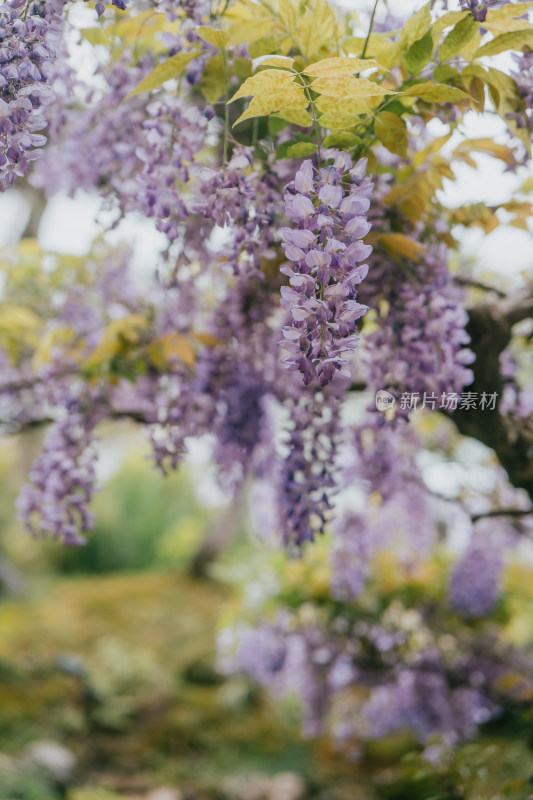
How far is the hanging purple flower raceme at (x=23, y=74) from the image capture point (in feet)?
3.35

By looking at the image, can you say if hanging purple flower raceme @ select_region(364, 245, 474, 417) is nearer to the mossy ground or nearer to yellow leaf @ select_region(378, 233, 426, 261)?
yellow leaf @ select_region(378, 233, 426, 261)

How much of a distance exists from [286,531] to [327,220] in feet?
4.34

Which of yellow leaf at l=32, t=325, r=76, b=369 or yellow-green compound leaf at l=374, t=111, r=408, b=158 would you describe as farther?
yellow leaf at l=32, t=325, r=76, b=369

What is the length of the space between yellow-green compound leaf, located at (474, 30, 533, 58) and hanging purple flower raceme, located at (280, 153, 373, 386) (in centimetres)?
43

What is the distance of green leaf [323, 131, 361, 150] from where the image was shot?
3.71 ft

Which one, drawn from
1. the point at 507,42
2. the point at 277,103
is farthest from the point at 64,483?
the point at 507,42

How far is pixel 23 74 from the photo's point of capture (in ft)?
3.38

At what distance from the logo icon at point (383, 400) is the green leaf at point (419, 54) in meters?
0.73

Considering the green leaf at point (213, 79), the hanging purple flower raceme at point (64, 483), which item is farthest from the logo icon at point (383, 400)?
the hanging purple flower raceme at point (64, 483)

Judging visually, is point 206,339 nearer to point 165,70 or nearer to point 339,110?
point 165,70

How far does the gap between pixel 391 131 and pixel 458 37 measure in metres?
0.20

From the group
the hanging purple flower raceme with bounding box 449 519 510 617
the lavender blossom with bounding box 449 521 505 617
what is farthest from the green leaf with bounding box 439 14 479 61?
the lavender blossom with bounding box 449 521 505 617

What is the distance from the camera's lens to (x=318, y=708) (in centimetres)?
381

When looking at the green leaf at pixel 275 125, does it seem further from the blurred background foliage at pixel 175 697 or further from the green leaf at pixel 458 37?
the blurred background foliage at pixel 175 697
